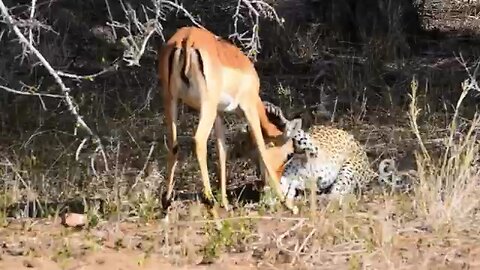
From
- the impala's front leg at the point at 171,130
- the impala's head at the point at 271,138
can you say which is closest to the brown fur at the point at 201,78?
the impala's front leg at the point at 171,130

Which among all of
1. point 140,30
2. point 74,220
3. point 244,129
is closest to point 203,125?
point 140,30

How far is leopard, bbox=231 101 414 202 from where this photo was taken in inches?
285

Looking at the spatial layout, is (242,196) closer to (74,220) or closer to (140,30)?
(74,220)

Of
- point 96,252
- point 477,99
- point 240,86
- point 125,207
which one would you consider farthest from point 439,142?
point 96,252

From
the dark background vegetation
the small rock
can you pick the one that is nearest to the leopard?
the dark background vegetation

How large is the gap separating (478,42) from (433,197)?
6.20 meters

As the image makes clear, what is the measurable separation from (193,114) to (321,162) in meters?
2.17

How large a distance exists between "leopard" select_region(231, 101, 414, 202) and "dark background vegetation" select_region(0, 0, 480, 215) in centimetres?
48

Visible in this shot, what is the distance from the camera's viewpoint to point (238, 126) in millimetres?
8844

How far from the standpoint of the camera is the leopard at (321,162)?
285 inches

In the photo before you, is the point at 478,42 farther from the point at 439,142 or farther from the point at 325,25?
the point at 439,142

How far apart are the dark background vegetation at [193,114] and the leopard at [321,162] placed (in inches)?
19.0

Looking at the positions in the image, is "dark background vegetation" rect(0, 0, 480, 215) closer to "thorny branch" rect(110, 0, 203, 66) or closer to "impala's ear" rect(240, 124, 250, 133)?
"impala's ear" rect(240, 124, 250, 133)

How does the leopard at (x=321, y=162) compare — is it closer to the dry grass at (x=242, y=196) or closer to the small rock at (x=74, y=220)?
the dry grass at (x=242, y=196)
